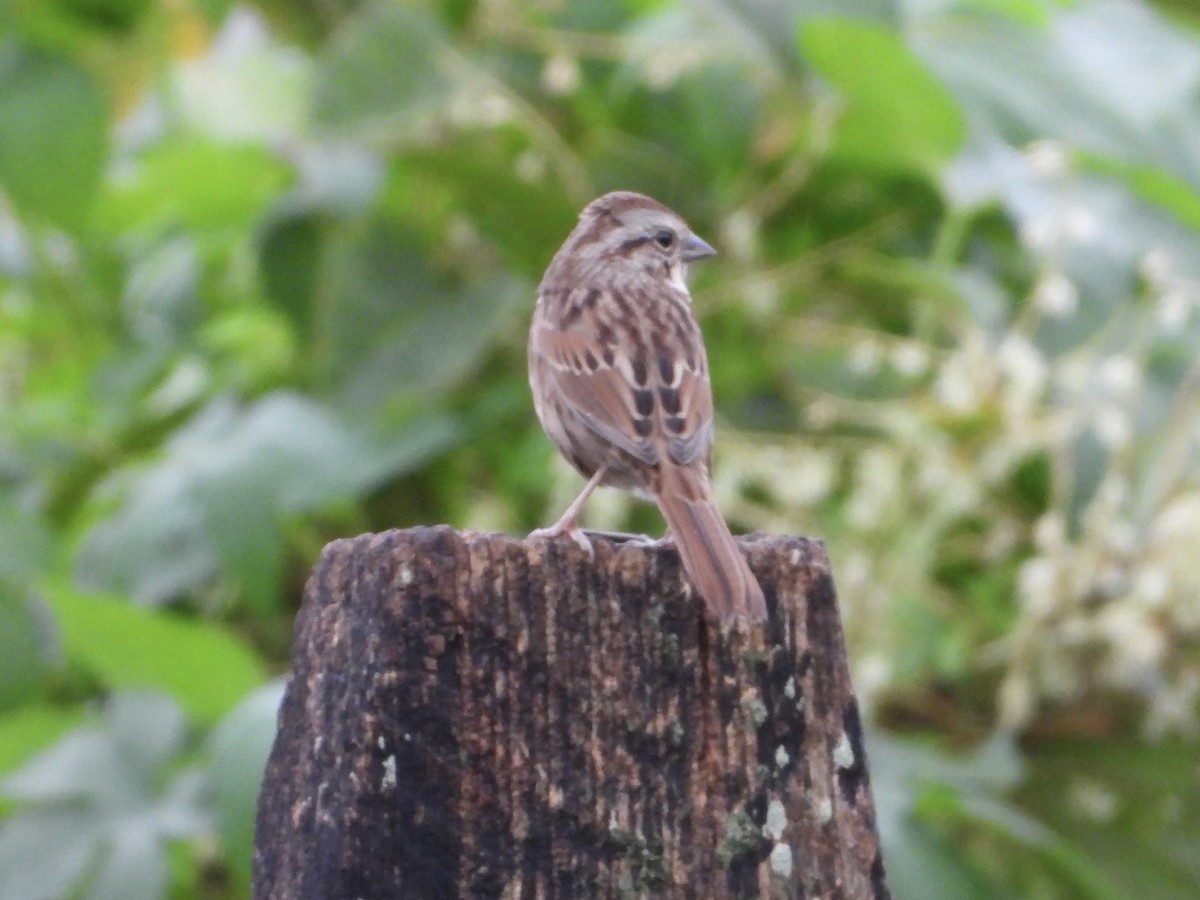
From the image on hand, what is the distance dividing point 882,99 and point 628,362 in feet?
6.00

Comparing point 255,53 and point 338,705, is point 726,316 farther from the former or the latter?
point 338,705

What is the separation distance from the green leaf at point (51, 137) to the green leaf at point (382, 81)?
686 mm

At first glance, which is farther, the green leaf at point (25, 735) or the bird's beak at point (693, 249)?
the green leaf at point (25, 735)

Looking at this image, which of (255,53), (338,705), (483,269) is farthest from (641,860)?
(255,53)

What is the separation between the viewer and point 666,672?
71.2 inches

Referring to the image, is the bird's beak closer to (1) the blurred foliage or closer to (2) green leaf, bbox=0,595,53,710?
(1) the blurred foliage

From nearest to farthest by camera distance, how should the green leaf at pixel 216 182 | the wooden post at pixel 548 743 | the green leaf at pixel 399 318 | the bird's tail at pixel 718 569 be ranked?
the wooden post at pixel 548 743 → the bird's tail at pixel 718 569 → the green leaf at pixel 399 318 → the green leaf at pixel 216 182

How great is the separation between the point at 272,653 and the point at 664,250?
6.96 feet

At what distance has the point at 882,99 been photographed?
4.52m

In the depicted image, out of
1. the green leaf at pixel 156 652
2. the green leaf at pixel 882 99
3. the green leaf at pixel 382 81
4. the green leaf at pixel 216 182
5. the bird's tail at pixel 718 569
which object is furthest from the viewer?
the green leaf at pixel 216 182

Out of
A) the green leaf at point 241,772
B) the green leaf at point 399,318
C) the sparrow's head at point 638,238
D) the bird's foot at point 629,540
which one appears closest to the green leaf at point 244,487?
the green leaf at point 399,318

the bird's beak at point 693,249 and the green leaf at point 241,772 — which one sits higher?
the bird's beak at point 693,249

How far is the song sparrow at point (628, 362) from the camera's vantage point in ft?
9.00

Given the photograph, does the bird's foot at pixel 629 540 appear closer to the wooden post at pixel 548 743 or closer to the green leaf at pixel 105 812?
the wooden post at pixel 548 743
